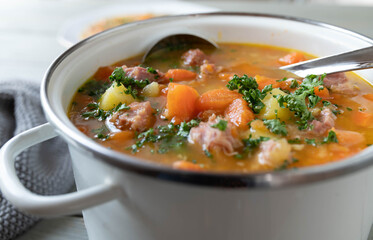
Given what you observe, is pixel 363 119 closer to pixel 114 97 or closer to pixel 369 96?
pixel 369 96

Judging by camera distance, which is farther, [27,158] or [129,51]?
[129,51]

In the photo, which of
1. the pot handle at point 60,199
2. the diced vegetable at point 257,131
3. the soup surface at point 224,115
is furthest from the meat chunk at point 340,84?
the pot handle at point 60,199

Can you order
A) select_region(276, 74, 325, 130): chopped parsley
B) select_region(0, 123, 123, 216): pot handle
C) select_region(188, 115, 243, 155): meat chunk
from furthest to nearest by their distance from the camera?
select_region(276, 74, 325, 130): chopped parsley < select_region(188, 115, 243, 155): meat chunk < select_region(0, 123, 123, 216): pot handle

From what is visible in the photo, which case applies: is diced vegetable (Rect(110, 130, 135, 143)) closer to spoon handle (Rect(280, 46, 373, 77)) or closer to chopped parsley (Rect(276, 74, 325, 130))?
chopped parsley (Rect(276, 74, 325, 130))

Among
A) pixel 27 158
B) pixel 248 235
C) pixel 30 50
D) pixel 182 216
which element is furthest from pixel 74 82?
pixel 30 50

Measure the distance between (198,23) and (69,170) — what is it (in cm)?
125

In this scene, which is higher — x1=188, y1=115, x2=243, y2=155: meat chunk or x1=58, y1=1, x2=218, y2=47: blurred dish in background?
x1=188, y1=115, x2=243, y2=155: meat chunk

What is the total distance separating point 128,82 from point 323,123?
0.99 meters

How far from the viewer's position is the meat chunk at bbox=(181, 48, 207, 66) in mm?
2508

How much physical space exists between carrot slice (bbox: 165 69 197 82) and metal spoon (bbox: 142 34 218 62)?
314mm

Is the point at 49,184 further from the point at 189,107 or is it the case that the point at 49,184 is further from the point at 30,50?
the point at 30,50

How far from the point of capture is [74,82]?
2.08 metres

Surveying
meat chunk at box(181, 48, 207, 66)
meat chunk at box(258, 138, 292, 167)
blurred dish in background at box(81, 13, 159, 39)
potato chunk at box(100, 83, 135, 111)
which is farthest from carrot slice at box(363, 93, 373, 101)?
blurred dish in background at box(81, 13, 159, 39)

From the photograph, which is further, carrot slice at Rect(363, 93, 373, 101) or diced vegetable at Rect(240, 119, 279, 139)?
carrot slice at Rect(363, 93, 373, 101)
